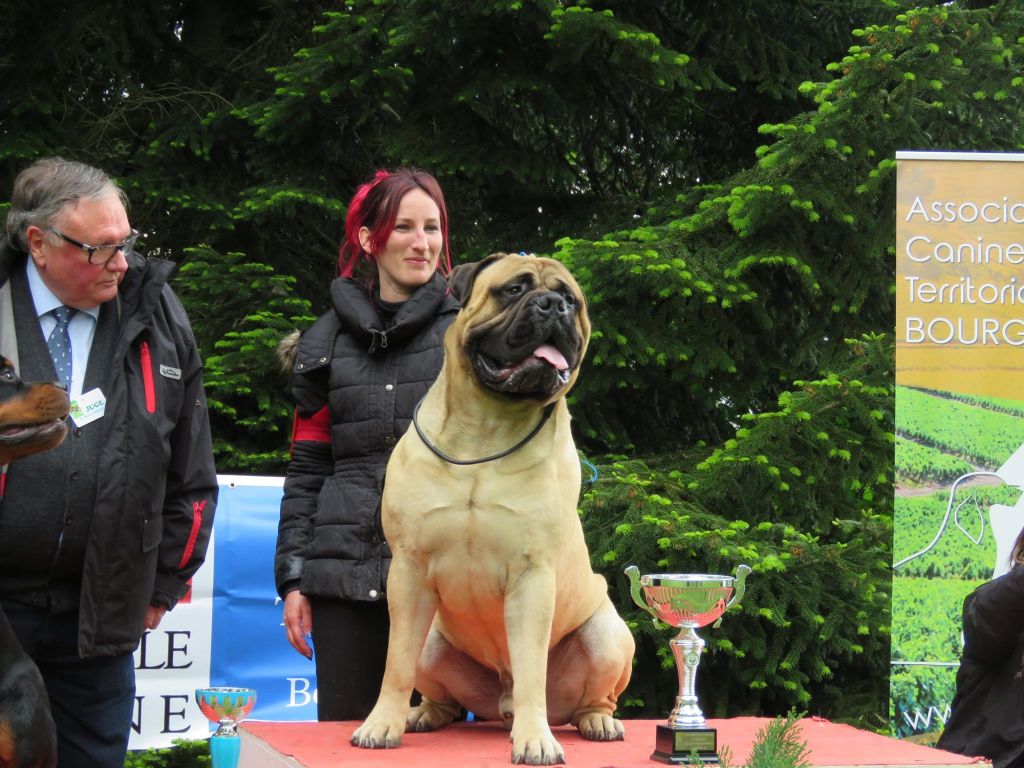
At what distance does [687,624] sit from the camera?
2662 millimetres

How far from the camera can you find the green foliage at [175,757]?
5.34 metres

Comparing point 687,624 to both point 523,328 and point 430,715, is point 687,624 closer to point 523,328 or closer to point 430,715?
point 430,715

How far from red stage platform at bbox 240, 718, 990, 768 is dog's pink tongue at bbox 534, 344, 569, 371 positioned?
794 mm

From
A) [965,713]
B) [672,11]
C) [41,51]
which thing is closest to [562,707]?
[965,713]

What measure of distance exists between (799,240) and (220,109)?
354 centimetres

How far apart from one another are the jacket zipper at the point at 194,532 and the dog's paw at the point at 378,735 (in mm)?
920

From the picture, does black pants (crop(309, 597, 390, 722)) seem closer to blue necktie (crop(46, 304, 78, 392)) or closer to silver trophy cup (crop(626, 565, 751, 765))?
silver trophy cup (crop(626, 565, 751, 765))

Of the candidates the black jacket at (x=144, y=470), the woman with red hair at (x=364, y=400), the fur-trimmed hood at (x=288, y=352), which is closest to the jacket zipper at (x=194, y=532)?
the black jacket at (x=144, y=470)

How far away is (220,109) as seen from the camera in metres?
7.10

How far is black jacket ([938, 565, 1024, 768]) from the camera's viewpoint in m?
3.42

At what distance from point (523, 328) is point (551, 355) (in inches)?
3.1

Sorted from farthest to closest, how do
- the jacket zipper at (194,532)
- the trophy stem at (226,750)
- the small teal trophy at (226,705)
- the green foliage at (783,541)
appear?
1. the green foliage at (783,541)
2. the small teal trophy at (226,705)
3. the trophy stem at (226,750)
4. the jacket zipper at (194,532)

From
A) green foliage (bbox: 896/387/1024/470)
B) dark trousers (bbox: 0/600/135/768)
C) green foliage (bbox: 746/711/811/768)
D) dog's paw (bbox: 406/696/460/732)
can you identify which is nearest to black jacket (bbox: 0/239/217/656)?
dark trousers (bbox: 0/600/135/768)

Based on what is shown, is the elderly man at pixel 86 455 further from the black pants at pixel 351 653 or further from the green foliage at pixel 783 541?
the green foliage at pixel 783 541
